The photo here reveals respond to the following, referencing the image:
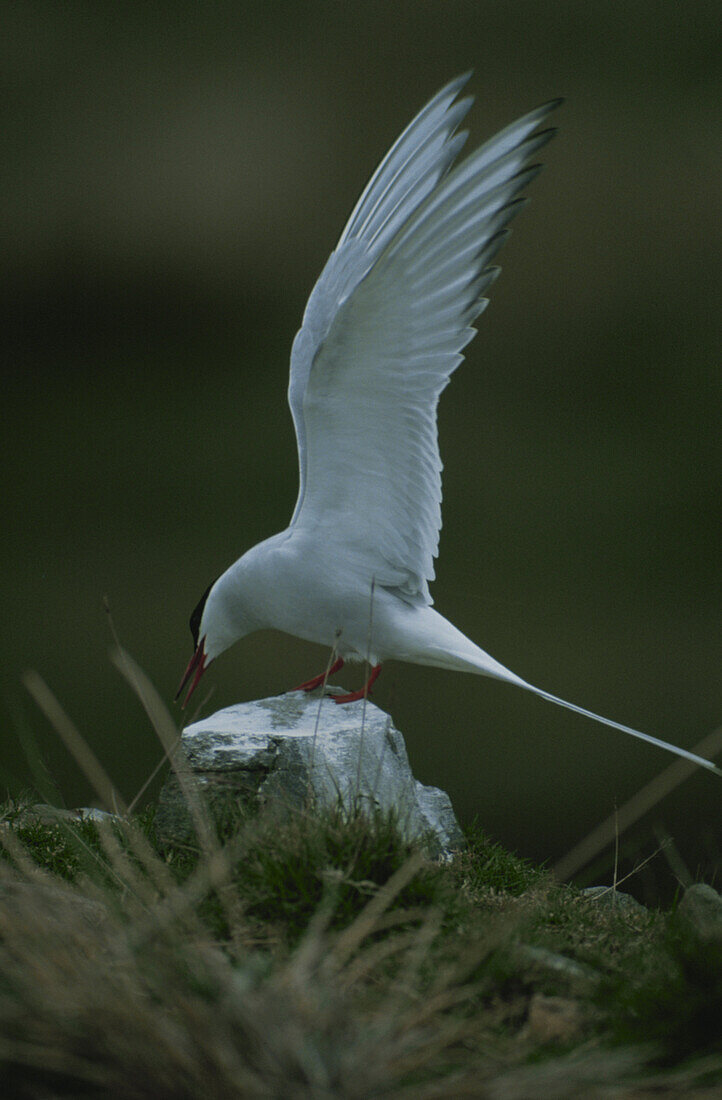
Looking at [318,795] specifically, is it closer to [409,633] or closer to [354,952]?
[409,633]

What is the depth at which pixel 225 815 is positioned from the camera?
3.36 m

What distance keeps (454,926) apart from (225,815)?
1.09 metres

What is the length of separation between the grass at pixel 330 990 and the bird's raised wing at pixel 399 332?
5.28 feet

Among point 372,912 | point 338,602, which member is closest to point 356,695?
point 338,602

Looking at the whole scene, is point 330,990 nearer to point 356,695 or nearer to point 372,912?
point 372,912

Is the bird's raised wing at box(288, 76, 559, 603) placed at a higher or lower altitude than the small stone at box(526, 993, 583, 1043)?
higher

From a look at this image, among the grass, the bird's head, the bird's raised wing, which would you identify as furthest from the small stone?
the bird's head

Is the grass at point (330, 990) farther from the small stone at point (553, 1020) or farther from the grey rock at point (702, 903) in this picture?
the grey rock at point (702, 903)

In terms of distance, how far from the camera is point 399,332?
370 centimetres

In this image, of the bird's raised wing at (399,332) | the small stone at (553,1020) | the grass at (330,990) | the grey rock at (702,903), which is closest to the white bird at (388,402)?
the bird's raised wing at (399,332)

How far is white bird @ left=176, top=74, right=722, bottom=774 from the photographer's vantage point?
3.50m

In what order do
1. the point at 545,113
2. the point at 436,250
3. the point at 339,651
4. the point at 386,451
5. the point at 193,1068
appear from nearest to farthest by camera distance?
1. the point at 193,1068
2. the point at 545,113
3. the point at 436,250
4. the point at 386,451
5. the point at 339,651

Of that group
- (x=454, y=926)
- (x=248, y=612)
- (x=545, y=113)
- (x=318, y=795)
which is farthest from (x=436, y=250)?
(x=454, y=926)

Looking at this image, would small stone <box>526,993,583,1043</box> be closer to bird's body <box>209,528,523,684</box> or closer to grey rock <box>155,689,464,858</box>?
grey rock <box>155,689,464,858</box>
